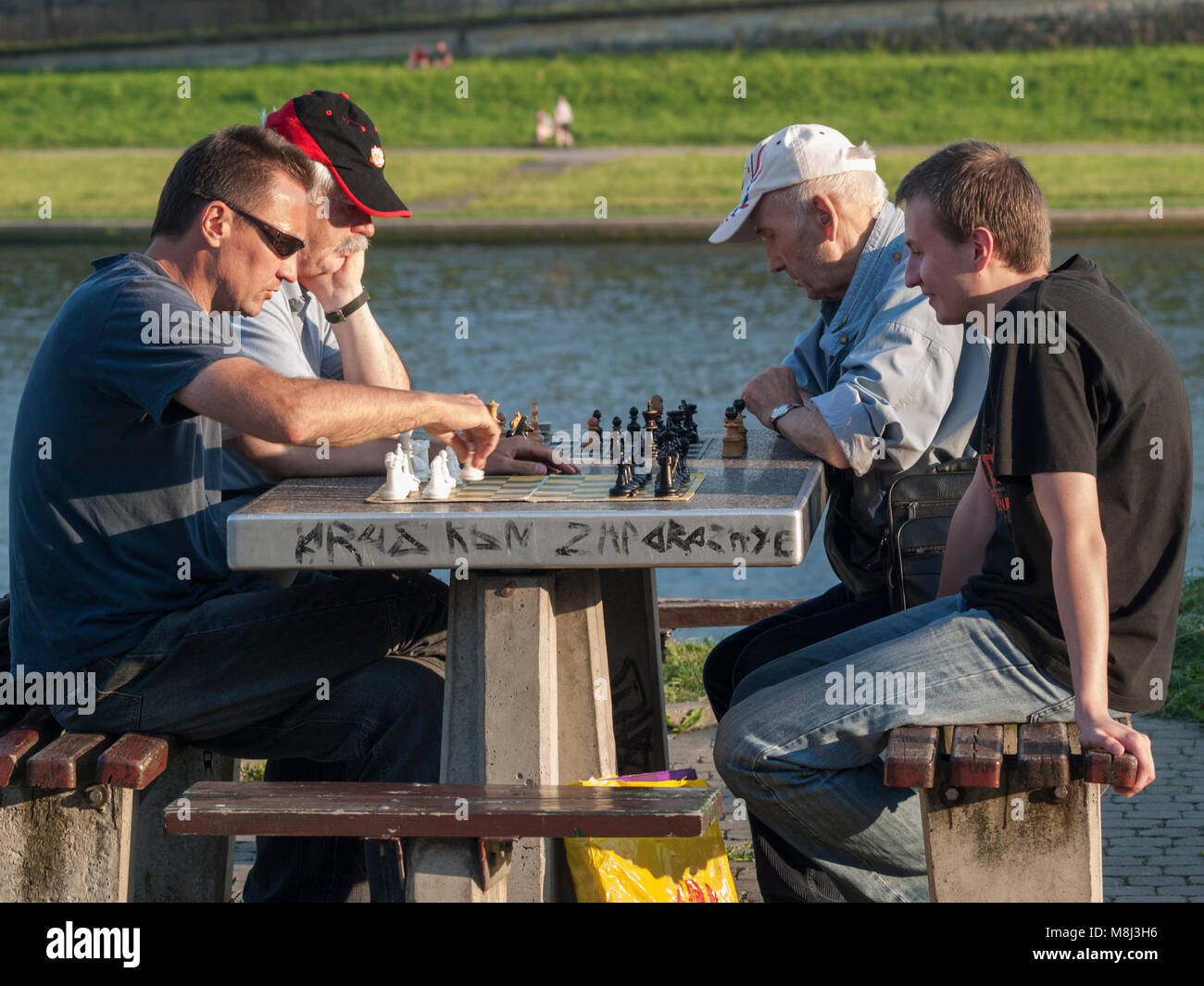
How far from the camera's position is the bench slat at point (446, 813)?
3002 mm

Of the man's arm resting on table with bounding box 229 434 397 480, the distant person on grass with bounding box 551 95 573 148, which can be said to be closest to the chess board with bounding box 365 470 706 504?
the man's arm resting on table with bounding box 229 434 397 480

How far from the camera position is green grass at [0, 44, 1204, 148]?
102 ft

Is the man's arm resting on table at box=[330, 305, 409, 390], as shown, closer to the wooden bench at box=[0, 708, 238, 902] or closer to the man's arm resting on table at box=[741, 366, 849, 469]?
the man's arm resting on table at box=[741, 366, 849, 469]

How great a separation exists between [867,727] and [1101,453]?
68cm

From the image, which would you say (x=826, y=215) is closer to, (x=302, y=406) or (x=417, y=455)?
(x=417, y=455)

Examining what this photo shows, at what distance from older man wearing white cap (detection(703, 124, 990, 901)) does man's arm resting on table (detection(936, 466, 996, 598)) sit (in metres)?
0.20

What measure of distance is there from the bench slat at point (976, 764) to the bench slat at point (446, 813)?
43 cm

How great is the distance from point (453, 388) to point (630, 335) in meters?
3.29

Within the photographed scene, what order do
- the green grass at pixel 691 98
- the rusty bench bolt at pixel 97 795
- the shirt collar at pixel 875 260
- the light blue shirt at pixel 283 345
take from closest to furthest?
the rusty bench bolt at pixel 97 795 < the shirt collar at pixel 875 260 < the light blue shirt at pixel 283 345 < the green grass at pixel 691 98

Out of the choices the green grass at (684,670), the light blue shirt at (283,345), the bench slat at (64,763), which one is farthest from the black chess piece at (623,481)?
the green grass at (684,670)

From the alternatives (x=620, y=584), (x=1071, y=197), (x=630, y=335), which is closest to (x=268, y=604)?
(x=620, y=584)

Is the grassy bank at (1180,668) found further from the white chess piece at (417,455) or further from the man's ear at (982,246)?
the man's ear at (982,246)

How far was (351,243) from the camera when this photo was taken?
178 inches
